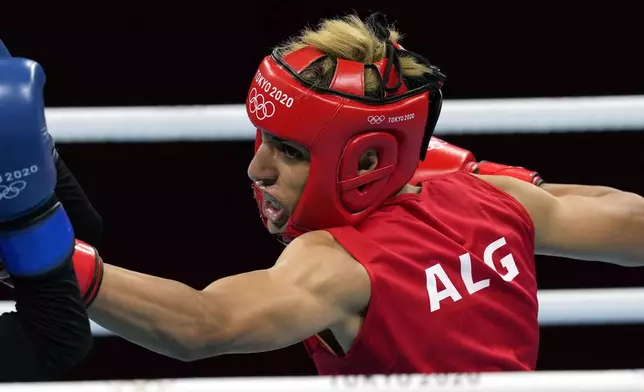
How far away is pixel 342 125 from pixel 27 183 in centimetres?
61

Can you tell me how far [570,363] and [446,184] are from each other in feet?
4.16

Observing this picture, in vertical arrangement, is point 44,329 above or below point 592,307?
above

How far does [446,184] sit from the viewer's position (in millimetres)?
2219

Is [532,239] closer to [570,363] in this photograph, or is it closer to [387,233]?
[387,233]

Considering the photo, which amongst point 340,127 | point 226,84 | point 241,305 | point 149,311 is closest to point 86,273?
point 149,311

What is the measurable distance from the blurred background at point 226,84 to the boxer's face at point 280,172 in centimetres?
90


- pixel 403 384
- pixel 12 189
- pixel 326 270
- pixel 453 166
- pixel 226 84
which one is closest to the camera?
pixel 403 384

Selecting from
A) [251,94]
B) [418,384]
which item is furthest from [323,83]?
[418,384]

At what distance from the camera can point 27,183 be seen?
1530mm

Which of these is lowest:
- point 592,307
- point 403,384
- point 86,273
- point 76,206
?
point 592,307

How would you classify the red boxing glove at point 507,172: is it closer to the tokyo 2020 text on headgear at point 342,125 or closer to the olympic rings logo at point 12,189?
the tokyo 2020 text on headgear at point 342,125

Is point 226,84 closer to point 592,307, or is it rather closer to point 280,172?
point 280,172

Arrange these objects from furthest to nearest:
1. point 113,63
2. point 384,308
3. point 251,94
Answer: point 113,63, point 251,94, point 384,308

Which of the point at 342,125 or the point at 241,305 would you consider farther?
the point at 342,125
